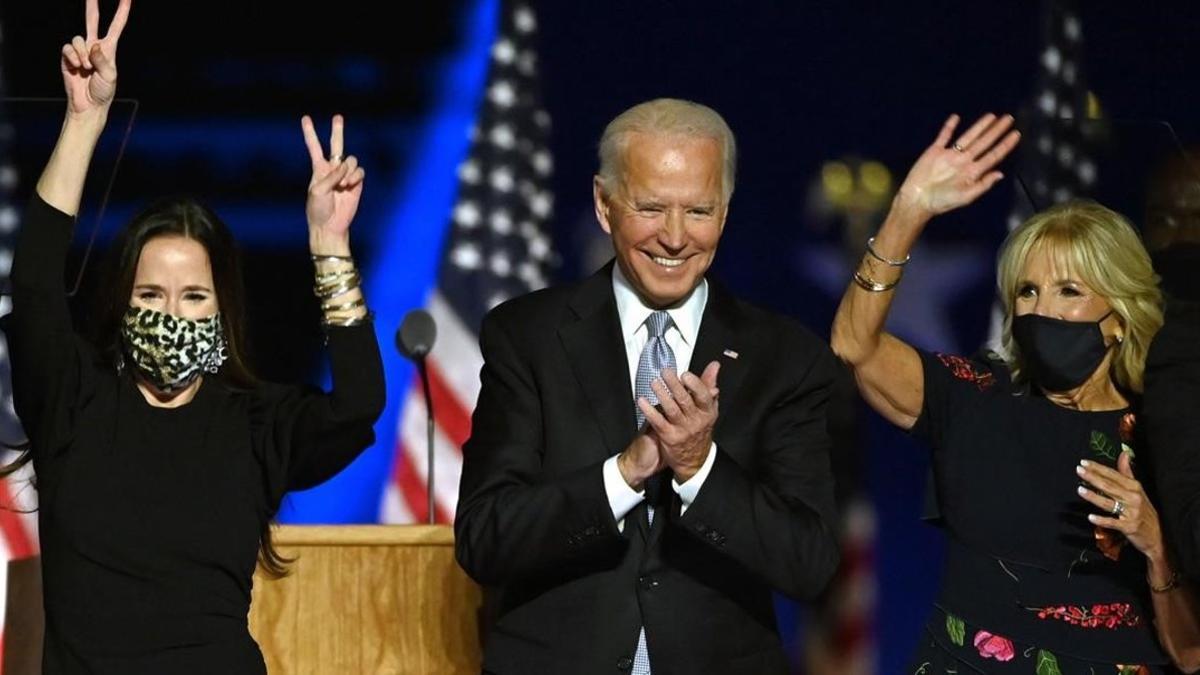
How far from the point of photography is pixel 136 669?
305cm

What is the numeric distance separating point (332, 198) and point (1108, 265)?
4.59 feet

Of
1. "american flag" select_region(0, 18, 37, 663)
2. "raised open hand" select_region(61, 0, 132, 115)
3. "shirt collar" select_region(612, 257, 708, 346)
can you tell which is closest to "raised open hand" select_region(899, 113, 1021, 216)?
"shirt collar" select_region(612, 257, 708, 346)

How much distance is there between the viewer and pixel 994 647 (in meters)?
3.43

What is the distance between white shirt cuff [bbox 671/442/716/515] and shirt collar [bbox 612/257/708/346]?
0.29 m

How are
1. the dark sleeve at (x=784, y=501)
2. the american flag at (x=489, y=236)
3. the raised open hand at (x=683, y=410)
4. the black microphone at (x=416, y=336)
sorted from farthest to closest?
the american flag at (x=489, y=236), the black microphone at (x=416, y=336), the dark sleeve at (x=784, y=501), the raised open hand at (x=683, y=410)

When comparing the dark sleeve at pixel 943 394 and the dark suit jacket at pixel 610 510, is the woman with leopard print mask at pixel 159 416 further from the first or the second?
the dark sleeve at pixel 943 394

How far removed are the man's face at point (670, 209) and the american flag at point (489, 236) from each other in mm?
2421

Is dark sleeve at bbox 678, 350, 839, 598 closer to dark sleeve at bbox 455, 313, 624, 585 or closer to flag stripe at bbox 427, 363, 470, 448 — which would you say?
dark sleeve at bbox 455, 313, 624, 585

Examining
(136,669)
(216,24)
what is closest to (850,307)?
(136,669)

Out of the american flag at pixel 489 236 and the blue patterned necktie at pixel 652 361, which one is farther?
the american flag at pixel 489 236

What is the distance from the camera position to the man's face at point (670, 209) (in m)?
3.21

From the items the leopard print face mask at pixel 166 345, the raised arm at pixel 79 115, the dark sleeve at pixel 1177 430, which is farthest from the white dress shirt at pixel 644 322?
the raised arm at pixel 79 115

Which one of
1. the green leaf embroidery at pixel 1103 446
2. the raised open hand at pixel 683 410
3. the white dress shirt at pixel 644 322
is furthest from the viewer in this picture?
the green leaf embroidery at pixel 1103 446

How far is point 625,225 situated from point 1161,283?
1.16 m
